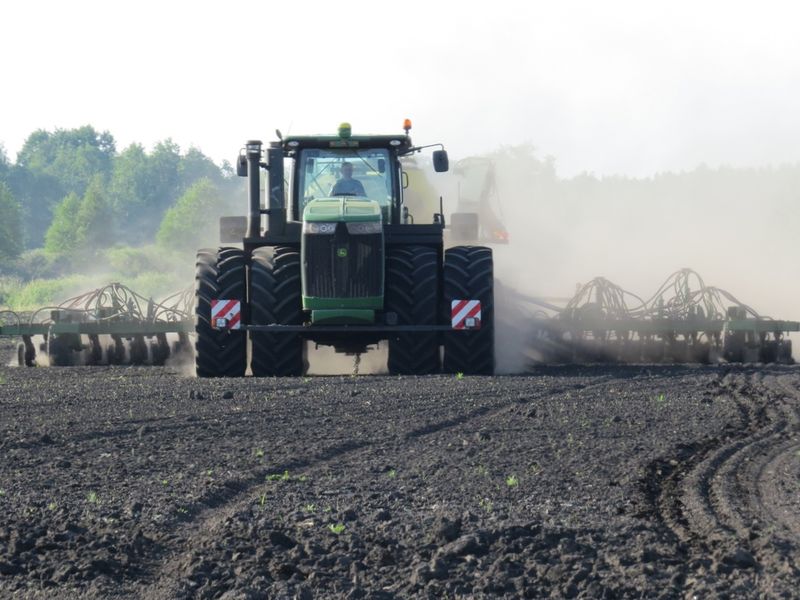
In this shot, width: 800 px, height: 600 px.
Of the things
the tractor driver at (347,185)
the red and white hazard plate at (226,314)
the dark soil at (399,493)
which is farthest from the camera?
the tractor driver at (347,185)

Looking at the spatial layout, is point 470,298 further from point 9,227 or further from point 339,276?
point 9,227

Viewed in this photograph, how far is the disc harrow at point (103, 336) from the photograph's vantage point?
19469 millimetres

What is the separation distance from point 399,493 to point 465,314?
7.83 m

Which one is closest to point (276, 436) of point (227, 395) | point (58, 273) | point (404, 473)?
point (404, 473)

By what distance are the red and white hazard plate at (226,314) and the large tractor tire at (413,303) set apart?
176cm

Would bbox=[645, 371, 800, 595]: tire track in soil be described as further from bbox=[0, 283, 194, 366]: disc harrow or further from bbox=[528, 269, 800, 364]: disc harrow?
bbox=[0, 283, 194, 366]: disc harrow

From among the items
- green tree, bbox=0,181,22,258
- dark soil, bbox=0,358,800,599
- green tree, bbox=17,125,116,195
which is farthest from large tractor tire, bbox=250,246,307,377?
green tree, bbox=17,125,116,195

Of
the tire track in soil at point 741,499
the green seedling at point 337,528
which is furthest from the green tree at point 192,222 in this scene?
the green seedling at point 337,528

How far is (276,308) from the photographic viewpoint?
15805 millimetres

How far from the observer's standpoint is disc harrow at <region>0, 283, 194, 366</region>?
19469 mm

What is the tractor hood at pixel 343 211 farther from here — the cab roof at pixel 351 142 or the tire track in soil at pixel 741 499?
the tire track in soil at pixel 741 499

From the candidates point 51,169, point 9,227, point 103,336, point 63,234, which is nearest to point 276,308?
point 103,336

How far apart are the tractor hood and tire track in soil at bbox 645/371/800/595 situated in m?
5.14

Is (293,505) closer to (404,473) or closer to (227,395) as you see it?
(404,473)
